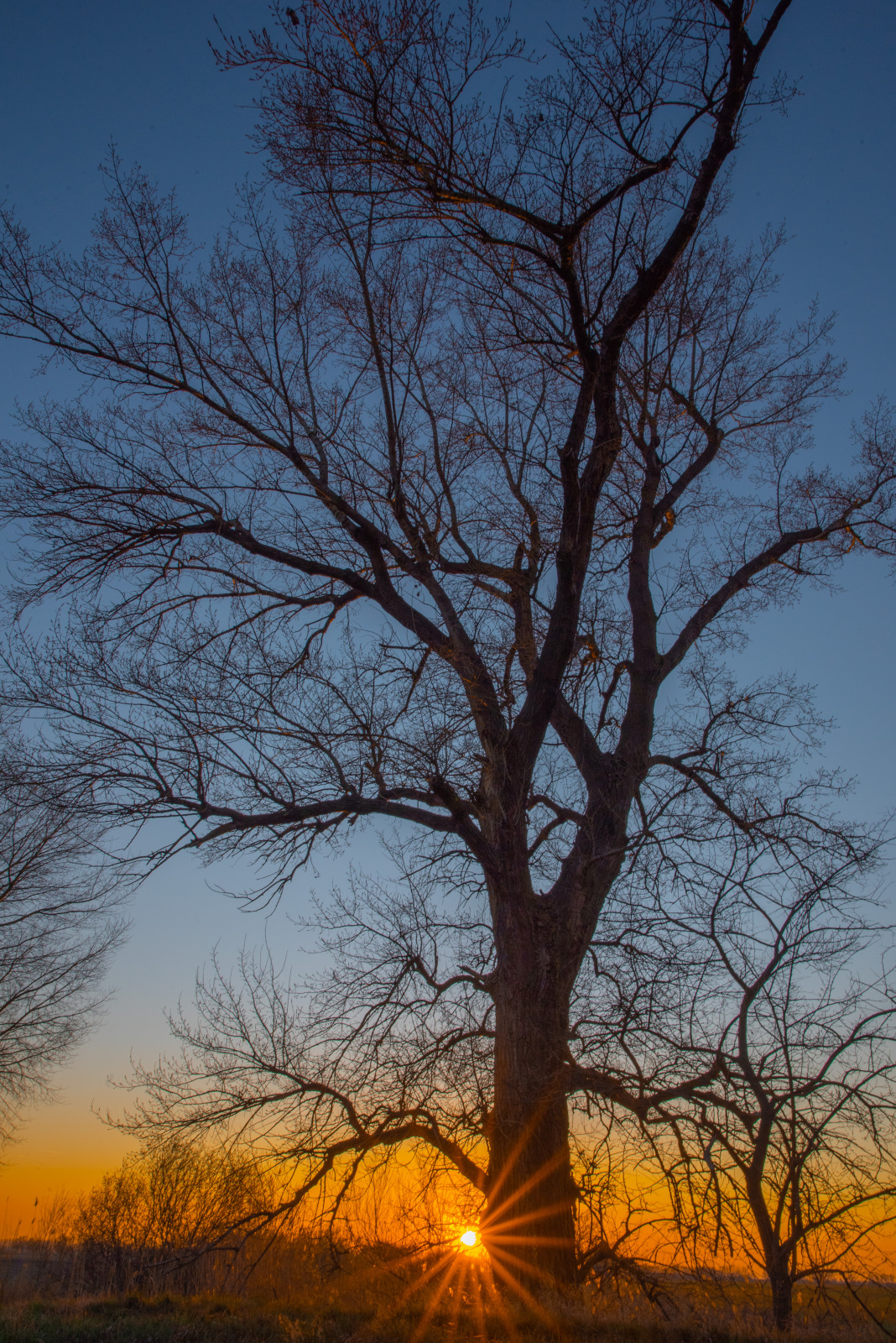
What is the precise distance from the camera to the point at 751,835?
780cm

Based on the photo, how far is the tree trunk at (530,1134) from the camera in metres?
5.95

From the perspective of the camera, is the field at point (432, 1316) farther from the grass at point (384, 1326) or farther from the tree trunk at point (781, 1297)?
the tree trunk at point (781, 1297)

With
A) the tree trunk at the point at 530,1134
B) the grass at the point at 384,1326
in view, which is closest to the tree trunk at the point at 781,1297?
the grass at the point at 384,1326

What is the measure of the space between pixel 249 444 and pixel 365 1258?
7.40 meters

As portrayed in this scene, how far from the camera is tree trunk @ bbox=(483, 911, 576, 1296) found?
5945 mm

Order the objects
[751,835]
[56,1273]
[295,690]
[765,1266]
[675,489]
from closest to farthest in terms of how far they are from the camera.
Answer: [765,1266]
[295,690]
[751,835]
[675,489]
[56,1273]

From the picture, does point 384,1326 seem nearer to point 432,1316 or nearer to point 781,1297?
point 432,1316

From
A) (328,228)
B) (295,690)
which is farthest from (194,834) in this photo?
(328,228)

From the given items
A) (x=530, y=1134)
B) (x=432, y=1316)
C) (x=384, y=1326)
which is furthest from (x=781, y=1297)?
(x=384, y=1326)

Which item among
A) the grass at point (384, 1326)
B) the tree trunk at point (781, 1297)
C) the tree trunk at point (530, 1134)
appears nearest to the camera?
the grass at point (384, 1326)

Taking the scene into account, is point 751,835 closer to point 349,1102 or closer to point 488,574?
point 488,574

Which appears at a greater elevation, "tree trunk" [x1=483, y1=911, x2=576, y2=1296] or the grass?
"tree trunk" [x1=483, y1=911, x2=576, y2=1296]

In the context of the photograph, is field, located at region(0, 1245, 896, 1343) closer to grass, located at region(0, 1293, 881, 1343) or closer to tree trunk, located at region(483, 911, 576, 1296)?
grass, located at region(0, 1293, 881, 1343)

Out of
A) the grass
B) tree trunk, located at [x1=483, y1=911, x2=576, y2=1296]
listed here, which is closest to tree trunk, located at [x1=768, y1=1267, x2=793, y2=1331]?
the grass
